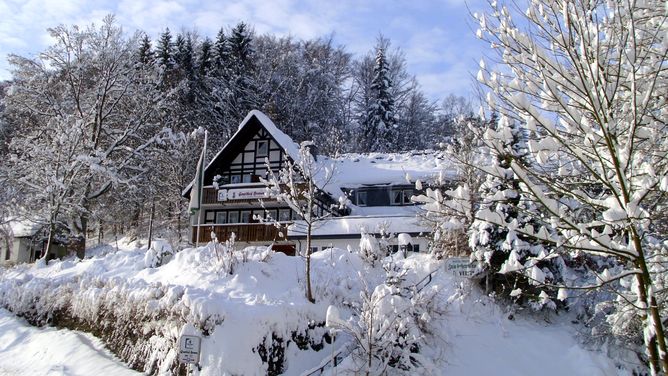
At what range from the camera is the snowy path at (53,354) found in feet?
39.5

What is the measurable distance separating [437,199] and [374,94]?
42.2m

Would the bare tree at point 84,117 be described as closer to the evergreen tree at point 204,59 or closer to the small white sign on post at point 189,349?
the evergreen tree at point 204,59

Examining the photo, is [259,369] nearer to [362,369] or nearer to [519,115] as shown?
[362,369]

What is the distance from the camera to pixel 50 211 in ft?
79.0

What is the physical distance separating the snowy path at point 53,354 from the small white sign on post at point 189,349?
2024 mm

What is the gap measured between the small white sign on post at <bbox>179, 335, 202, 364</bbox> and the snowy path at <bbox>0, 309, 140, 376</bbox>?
202 centimetres

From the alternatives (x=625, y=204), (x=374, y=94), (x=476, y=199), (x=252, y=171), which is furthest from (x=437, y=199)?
(x=374, y=94)

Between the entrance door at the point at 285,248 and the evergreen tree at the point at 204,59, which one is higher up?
the evergreen tree at the point at 204,59

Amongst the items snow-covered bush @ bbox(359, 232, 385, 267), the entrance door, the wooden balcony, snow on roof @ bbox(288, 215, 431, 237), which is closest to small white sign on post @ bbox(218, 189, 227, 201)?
the wooden balcony

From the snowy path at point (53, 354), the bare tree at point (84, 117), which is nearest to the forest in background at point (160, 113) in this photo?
the bare tree at point (84, 117)

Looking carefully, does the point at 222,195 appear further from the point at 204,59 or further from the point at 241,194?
the point at 204,59

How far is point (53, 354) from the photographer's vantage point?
521 inches

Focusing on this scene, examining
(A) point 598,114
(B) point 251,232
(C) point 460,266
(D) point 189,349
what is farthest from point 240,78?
(A) point 598,114

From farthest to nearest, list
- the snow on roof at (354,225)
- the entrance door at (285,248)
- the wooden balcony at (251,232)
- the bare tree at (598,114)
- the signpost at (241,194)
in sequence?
1. the signpost at (241,194)
2. the entrance door at (285,248)
3. the wooden balcony at (251,232)
4. the snow on roof at (354,225)
5. the bare tree at (598,114)
